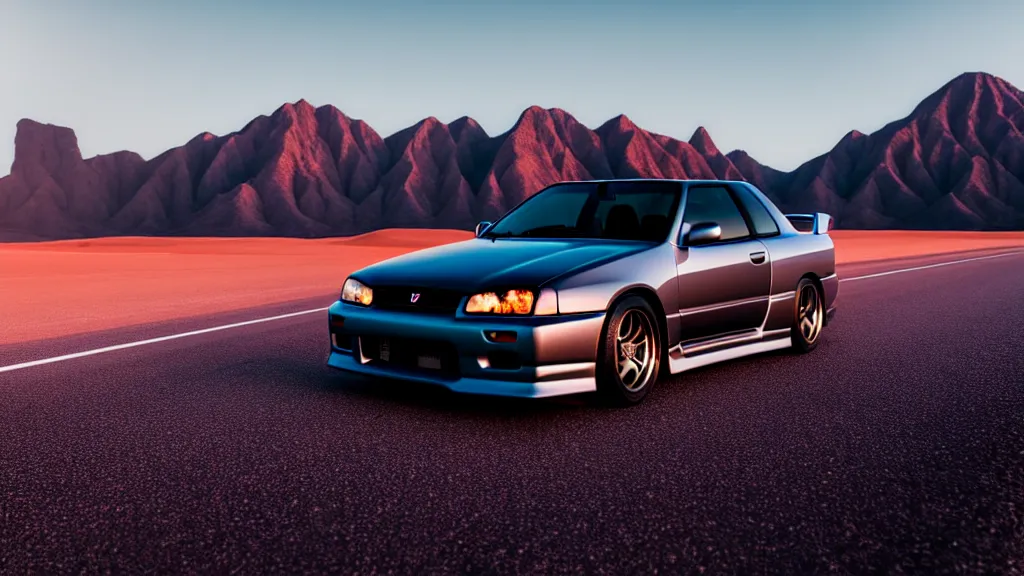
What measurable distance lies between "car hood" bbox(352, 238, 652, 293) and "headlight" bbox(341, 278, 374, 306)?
5 cm

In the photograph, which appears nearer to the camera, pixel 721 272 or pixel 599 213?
pixel 721 272

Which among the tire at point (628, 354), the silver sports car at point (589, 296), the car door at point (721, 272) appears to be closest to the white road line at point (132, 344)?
the silver sports car at point (589, 296)

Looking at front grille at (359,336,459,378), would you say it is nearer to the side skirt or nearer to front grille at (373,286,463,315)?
front grille at (373,286,463,315)

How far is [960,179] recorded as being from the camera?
516ft

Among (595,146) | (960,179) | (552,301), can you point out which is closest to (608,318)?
(552,301)

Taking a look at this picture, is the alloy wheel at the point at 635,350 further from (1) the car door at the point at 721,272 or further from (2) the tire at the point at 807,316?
(2) the tire at the point at 807,316

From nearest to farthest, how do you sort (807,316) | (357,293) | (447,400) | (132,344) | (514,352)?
(514,352) < (447,400) < (357,293) < (807,316) < (132,344)

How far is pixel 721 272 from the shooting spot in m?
5.92

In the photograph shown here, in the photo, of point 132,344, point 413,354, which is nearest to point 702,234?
point 413,354

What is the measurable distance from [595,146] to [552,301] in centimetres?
15501

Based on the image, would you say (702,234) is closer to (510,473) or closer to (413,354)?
(413,354)

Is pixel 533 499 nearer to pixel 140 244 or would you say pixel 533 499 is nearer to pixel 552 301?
pixel 552 301

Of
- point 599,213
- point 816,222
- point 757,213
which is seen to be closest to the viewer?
point 599,213

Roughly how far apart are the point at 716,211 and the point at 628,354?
1781 millimetres
